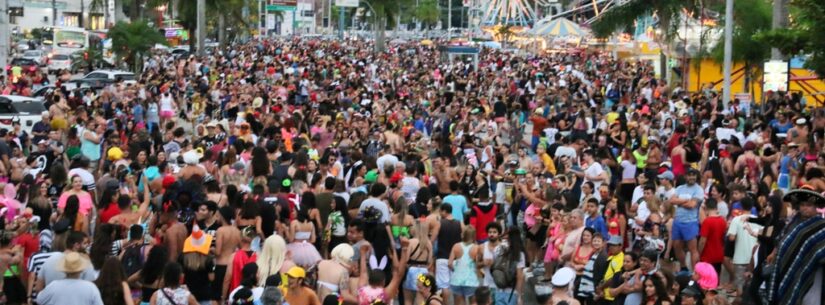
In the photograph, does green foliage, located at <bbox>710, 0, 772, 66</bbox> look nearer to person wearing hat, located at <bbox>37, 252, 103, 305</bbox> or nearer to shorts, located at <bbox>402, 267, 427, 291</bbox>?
shorts, located at <bbox>402, 267, 427, 291</bbox>

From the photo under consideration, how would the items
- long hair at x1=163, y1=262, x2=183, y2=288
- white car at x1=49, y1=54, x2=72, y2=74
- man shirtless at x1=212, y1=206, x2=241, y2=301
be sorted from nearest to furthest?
long hair at x1=163, y1=262, x2=183, y2=288, man shirtless at x1=212, y1=206, x2=241, y2=301, white car at x1=49, y1=54, x2=72, y2=74

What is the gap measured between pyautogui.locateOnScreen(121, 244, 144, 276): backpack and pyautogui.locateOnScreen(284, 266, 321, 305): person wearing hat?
5.02 feet

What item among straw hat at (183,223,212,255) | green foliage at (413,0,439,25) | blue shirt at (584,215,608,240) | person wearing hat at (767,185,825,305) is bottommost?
blue shirt at (584,215,608,240)

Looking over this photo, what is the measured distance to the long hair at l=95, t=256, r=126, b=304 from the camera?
9.23 meters

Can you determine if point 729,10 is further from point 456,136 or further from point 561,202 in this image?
point 561,202

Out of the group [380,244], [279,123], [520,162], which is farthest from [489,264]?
[279,123]

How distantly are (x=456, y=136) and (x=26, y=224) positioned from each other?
12083mm

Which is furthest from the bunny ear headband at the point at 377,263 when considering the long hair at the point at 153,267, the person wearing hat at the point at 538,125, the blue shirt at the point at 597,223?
the person wearing hat at the point at 538,125

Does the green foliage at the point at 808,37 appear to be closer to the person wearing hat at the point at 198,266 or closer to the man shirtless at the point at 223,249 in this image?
the man shirtless at the point at 223,249

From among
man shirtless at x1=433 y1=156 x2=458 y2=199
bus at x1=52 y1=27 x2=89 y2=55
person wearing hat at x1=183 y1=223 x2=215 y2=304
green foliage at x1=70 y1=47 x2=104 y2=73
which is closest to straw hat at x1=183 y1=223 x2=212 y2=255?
person wearing hat at x1=183 y1=223 x2=215 y2=304

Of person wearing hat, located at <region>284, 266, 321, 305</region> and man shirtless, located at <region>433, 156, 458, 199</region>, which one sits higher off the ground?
man shirtless, located at <region>433, 156, 458, 199</region>

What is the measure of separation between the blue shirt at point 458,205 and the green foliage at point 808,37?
35.7 ft

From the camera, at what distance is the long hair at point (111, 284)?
9.23m

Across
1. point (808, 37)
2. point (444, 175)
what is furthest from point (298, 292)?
point (808, 37)
